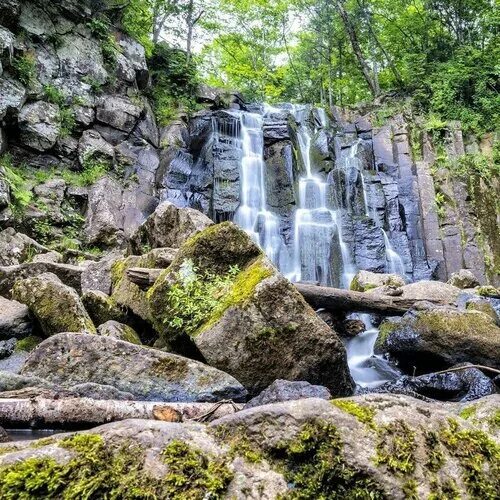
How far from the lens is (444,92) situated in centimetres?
2278

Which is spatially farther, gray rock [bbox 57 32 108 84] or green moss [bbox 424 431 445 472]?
gray rock [bbox 57 32 108 84]

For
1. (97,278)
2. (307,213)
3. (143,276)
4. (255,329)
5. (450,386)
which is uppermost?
(307,213)

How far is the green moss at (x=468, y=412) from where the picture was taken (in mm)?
2213

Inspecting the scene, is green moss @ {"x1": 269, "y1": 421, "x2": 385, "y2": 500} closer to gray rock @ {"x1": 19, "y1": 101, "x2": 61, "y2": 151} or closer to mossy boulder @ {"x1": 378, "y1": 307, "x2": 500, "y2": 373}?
mossy boulder @ {"x1": 378, "y1": 307, "x2": 500, "y2": 373}

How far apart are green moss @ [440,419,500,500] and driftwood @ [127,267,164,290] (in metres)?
5.32

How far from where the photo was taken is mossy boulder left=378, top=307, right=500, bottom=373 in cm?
640

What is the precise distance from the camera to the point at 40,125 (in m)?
16.3

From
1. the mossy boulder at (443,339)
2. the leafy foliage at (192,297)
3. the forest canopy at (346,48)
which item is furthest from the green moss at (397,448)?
the forest canopy at (346,48)

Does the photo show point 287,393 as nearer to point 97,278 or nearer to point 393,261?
point 97,278

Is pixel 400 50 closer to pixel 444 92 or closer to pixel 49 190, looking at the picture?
pixel 444 92

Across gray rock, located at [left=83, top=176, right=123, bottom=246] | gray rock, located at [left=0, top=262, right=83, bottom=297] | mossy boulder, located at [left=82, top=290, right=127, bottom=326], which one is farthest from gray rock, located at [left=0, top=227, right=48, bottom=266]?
mossy boulder, located at [left=82, top=290, right=127, bottom=326]

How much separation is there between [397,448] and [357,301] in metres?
6.59

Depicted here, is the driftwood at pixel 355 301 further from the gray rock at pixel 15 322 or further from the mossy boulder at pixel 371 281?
the gray rock at pixel 15 322

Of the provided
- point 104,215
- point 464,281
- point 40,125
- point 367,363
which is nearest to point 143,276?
point 367,363
